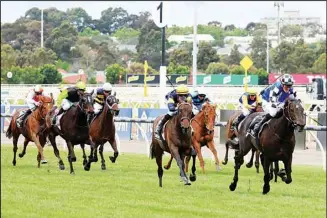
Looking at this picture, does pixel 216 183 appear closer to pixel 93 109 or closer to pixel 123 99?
pixel 93 109

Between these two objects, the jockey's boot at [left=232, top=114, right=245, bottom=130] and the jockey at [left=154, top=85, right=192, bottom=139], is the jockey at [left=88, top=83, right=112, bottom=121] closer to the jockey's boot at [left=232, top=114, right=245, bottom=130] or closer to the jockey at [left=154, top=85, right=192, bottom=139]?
the jockey's boot at [left=232, top=114, right=245, bottom=130]

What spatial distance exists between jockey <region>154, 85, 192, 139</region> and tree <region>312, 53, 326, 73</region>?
177 feet

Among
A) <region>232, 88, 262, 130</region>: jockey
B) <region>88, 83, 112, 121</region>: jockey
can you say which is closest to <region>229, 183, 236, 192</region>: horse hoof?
<region>232, 88, 262, 130</region>: jockey

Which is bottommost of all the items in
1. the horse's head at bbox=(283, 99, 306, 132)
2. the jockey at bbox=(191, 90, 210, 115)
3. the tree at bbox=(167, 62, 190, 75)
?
the horse's head at bbox=(283, 99, 306, 132)

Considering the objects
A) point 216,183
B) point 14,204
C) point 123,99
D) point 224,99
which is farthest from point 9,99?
point 14,204

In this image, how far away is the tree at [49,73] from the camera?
5550 cm

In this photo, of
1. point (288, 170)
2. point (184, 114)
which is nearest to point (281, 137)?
point (288, 170)

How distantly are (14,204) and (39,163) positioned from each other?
23.6 ft

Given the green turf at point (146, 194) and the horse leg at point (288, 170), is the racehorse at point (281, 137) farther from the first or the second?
the green turf at point (146, 194)

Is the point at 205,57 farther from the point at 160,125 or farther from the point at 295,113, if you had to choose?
the point at 295,113

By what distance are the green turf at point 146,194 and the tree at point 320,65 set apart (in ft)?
164

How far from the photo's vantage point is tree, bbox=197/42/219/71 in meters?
71.0

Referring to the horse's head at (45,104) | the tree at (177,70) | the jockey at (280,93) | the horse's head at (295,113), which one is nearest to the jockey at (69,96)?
the horse's head at (45,104)

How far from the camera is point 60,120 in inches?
716
